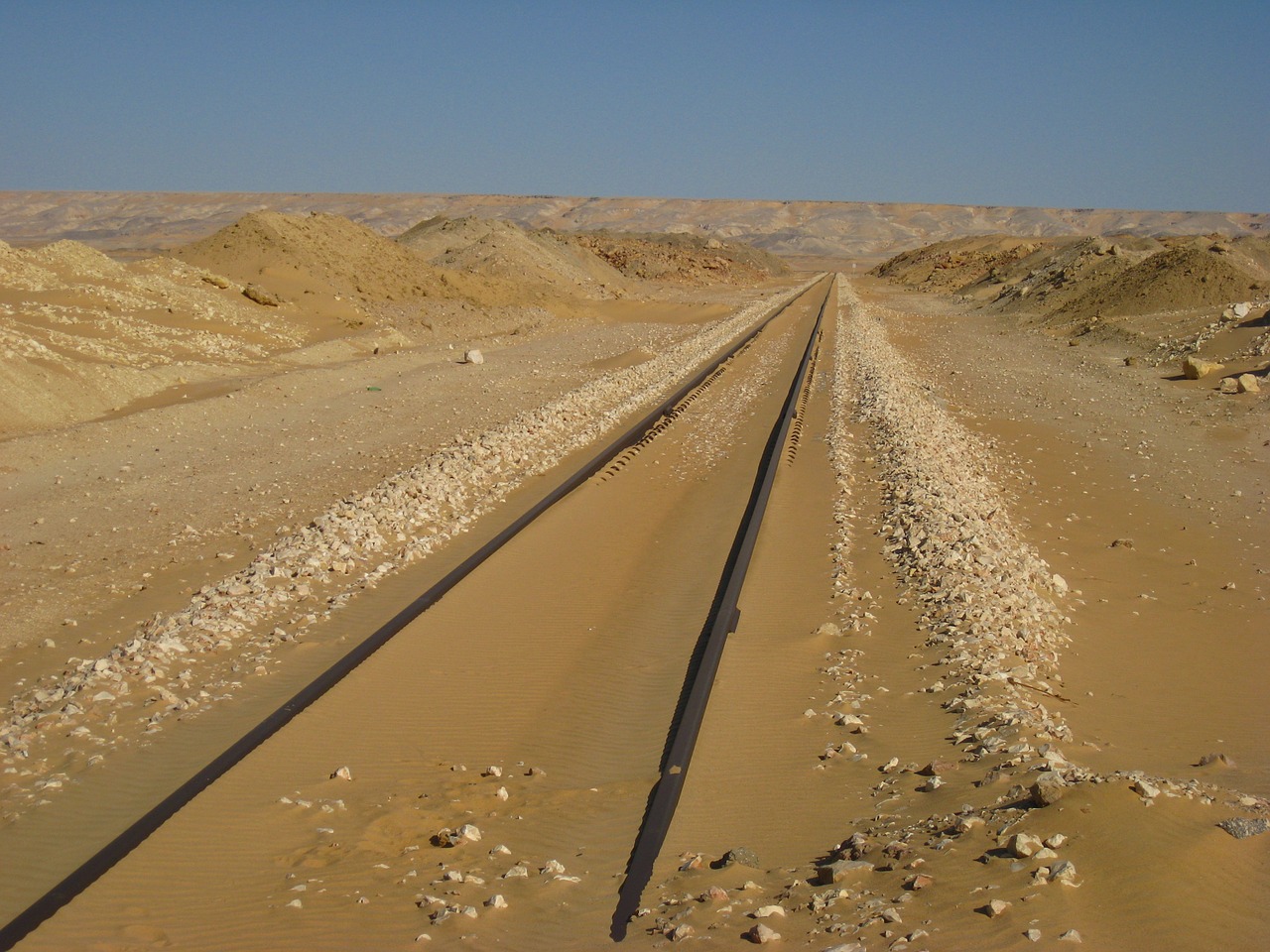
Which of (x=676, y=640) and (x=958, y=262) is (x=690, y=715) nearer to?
(x=676, y=640)

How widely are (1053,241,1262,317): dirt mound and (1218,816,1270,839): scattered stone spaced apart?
3208 cm

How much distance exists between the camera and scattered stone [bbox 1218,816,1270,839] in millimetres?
5066

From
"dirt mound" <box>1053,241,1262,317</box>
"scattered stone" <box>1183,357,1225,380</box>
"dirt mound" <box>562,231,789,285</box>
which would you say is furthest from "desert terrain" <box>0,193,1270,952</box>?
"dirt mound" <box>562,231,789,285</box>

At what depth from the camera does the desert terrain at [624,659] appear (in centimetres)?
508

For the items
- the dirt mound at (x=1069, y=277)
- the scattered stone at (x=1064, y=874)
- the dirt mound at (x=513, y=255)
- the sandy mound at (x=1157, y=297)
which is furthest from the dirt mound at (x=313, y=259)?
the scattered stone at (x=1064, y=874)

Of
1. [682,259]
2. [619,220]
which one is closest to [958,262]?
[682,259]

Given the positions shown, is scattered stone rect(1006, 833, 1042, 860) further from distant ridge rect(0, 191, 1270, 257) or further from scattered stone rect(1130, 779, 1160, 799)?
distant ridge rect(0, 191, 1270, 257)

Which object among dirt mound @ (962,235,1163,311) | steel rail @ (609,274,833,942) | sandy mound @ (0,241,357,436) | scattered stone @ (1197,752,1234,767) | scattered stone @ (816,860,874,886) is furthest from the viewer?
dirt mound @ (962,235,1163,311)

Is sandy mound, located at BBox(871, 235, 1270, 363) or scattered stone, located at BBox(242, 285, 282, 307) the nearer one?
sandy mound, located at BBox(871, 235, 1270, 363)

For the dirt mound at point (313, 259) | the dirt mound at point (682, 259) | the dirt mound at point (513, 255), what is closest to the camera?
the dirt mound at point (313, 259)

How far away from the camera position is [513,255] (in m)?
53.3

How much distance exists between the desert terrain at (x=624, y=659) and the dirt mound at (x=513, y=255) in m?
28.8

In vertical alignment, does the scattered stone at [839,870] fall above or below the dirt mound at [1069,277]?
below

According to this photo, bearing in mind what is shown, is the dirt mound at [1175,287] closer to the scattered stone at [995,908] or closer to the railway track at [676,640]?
the railway track at [676,640]
